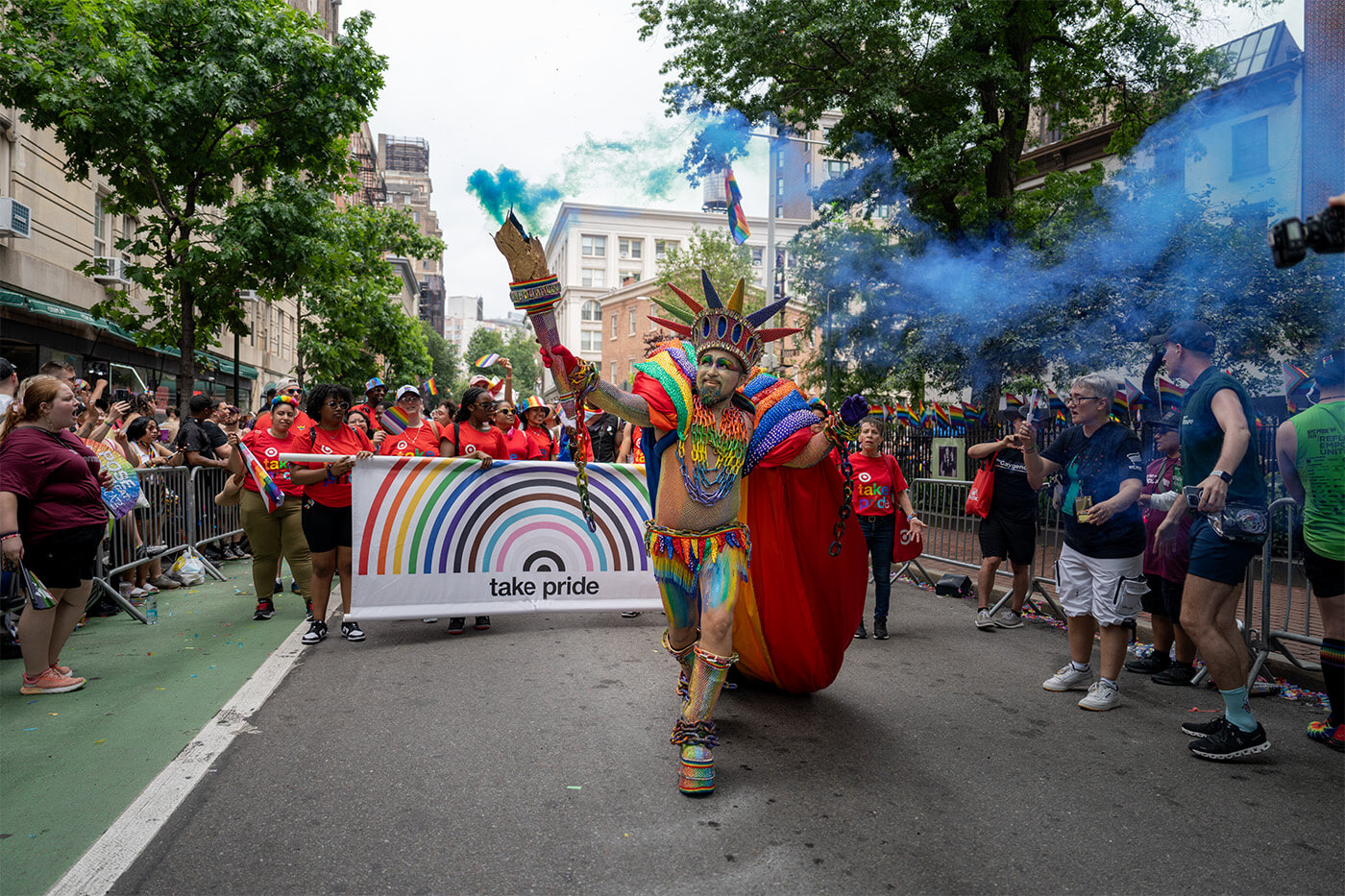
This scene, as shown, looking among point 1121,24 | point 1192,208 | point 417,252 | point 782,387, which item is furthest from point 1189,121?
point 417,252

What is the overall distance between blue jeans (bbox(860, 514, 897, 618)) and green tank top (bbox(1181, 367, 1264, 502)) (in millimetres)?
2828

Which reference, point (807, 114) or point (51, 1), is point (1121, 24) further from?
point (51, 1)

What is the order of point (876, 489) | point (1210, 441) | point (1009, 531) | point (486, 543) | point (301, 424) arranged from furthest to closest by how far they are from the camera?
point (1009, 531) → point (876, 489) → point (486, 543) → point (301, 424) → point (1210, 441)

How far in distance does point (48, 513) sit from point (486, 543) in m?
2.92

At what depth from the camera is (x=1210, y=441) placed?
4434 millimetres

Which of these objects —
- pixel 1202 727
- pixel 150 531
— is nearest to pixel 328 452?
pixel 150 531

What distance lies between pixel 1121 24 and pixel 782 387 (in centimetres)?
1128

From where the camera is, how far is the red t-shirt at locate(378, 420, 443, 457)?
7.26m

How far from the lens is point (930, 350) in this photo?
39.0 ft

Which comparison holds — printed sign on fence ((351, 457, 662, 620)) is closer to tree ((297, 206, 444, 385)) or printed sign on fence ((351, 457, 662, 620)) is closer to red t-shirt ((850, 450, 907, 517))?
red t-shirt ((850, 450, 907, 517))

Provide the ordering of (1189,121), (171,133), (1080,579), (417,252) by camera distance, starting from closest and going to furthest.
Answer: (1080,579)
(1189,121)
(171,133)
(417,252)

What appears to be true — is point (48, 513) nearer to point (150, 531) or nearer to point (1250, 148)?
point (150, 531)

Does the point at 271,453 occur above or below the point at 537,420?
below

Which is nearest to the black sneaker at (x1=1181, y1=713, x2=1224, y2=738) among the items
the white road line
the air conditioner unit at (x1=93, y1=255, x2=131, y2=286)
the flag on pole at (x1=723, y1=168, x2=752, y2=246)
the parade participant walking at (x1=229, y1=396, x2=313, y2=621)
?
the white road line
